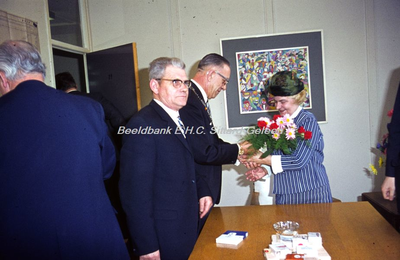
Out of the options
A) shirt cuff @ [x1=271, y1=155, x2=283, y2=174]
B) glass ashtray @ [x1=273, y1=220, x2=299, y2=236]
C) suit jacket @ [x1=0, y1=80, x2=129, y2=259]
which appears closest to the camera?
suit jacket @ [x1=0, y1=80, x2=129, y2=259]

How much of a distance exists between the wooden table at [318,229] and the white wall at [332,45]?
6.50 feet

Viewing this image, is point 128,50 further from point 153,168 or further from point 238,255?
point 238,255

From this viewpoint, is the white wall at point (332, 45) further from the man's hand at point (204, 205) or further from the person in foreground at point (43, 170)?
the person in foreground at point (43, 170)

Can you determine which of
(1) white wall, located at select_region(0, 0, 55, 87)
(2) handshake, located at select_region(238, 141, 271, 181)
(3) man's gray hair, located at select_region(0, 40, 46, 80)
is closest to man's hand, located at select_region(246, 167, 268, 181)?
(2) handshake, located at select_region(238, 141, 271, 181)

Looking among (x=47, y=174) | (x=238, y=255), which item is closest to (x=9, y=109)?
(x=47, y=174)

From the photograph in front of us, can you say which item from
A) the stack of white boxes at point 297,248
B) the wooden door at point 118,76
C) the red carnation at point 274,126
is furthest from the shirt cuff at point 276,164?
the wooden door at point 118,76

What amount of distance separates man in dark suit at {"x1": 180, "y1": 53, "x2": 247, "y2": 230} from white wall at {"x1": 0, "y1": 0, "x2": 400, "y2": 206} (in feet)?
4.36

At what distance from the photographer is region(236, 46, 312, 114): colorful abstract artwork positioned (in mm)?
3928

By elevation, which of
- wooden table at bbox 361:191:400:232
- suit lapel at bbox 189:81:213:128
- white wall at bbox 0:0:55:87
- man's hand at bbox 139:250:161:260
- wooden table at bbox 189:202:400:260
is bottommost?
wooden table at bbox 361:191:400:232

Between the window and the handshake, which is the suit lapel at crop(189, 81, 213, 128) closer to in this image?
the handshake

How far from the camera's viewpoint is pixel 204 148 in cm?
244

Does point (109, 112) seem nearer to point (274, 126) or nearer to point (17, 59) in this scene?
point (274, 126)

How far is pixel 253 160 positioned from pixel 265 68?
1706mm

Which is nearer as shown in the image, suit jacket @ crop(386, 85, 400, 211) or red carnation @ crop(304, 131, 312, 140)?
suit jacket @ crop(386, 85, 400, 211)
